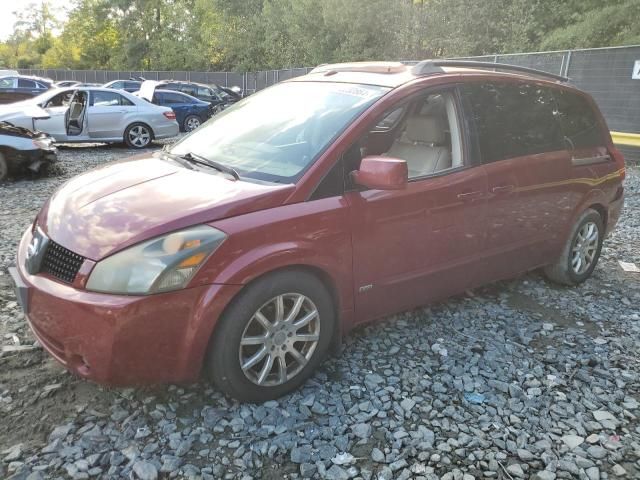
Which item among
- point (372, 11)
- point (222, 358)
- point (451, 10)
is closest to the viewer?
point (222, 358)

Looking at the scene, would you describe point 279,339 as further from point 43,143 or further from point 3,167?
point 43,143

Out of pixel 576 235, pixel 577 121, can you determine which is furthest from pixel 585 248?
pixel 577 121

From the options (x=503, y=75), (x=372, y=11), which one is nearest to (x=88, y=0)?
(x=372, y=11)

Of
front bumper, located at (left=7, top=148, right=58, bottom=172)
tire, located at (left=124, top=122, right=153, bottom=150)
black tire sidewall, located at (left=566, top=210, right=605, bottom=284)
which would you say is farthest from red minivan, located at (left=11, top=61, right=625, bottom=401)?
tire, located at (left=124, top=122, right=153, bottom=150)

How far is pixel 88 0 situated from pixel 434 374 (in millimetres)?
59187

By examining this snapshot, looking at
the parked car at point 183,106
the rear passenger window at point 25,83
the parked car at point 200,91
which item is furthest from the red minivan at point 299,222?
the rear passenger window at point 25,83

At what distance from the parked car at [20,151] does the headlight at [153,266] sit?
710cm

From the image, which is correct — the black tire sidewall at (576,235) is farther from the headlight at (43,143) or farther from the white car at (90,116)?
the white car at (90,116)

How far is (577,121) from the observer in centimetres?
449

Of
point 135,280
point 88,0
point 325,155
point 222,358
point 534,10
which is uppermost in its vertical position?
point 88,0

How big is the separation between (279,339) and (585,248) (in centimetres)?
328

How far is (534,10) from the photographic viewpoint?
21.0m

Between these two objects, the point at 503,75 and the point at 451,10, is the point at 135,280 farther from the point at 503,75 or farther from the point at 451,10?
the point at 451,10

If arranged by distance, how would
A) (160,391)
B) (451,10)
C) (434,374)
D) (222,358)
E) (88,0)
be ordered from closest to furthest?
(222,358), (160,391), (434,374), (451,10), (88,0)
